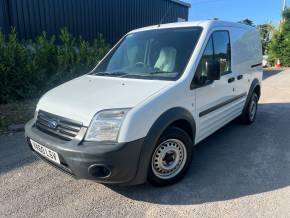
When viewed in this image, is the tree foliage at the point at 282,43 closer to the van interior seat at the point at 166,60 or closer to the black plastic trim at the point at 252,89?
the black plastic trim at the point at 252,89

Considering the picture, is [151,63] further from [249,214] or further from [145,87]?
[249,214]

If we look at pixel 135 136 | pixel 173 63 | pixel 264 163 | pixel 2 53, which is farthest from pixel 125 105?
pixel 2 53

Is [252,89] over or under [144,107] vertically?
under

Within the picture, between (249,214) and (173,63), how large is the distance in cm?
188

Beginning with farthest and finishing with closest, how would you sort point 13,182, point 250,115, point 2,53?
point 2,53, point 250,115, point 13,182

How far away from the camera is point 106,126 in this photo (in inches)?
107

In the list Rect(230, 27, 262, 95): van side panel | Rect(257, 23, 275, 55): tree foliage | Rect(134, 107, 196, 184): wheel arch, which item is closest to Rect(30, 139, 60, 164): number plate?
Rect(134, 107, 196, 184): wheel arch

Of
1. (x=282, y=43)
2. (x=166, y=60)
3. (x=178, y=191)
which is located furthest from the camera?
(x=282, y=43)

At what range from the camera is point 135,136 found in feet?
8.95

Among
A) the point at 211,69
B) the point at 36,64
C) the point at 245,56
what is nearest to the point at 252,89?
the point at 245,56

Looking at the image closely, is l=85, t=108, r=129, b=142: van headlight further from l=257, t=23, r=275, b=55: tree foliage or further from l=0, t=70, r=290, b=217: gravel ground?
l=257, t=23, r=275, b=55: tree foliage

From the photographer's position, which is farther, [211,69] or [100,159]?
[211,69]

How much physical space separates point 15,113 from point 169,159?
4214 millimetres

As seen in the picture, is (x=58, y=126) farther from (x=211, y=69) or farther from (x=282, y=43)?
(x=282, y=43)
